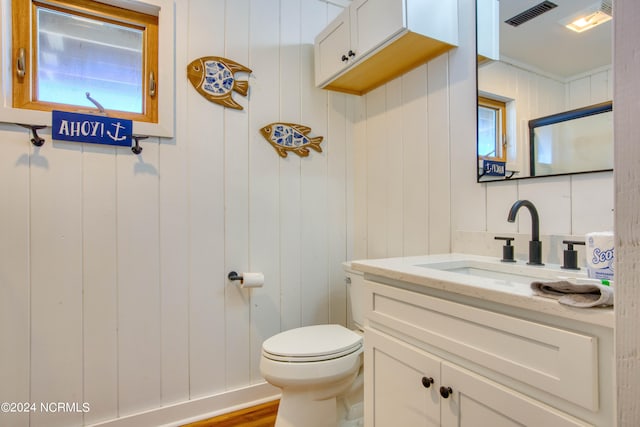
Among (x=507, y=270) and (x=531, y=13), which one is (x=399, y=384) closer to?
(x=507, y=270)

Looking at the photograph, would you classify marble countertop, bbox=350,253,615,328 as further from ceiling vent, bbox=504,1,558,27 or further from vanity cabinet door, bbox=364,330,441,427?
ceiling vent, bbox=504,1,558,27

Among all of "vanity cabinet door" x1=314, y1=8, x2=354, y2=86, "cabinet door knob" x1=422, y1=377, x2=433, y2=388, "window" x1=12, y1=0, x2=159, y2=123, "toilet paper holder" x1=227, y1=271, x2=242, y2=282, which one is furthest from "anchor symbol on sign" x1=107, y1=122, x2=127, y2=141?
"cabinet door knob" x1=422, y1=377, x2=433, y2=388

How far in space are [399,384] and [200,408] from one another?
44.1 inches

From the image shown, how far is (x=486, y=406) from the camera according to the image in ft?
2.36

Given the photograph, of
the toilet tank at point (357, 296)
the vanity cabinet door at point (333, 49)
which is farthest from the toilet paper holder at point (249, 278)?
the vanity cabinet door at point (333, 49)

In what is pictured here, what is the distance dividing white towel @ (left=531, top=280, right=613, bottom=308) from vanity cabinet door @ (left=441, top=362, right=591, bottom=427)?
0.21 meters

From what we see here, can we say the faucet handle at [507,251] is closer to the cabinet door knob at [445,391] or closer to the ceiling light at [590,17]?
the cabinet door knob at [445,391]

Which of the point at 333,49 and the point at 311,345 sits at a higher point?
the point at 333,49

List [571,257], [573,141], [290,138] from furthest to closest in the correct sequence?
[290,138]
[573,141]
[571,257]

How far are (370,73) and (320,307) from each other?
4.27 ft

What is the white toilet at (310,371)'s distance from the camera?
127 cm

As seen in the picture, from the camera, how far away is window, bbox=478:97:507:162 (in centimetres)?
123

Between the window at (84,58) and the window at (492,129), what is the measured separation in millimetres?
1419

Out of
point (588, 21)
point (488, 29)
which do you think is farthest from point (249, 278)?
point (588, 21)
